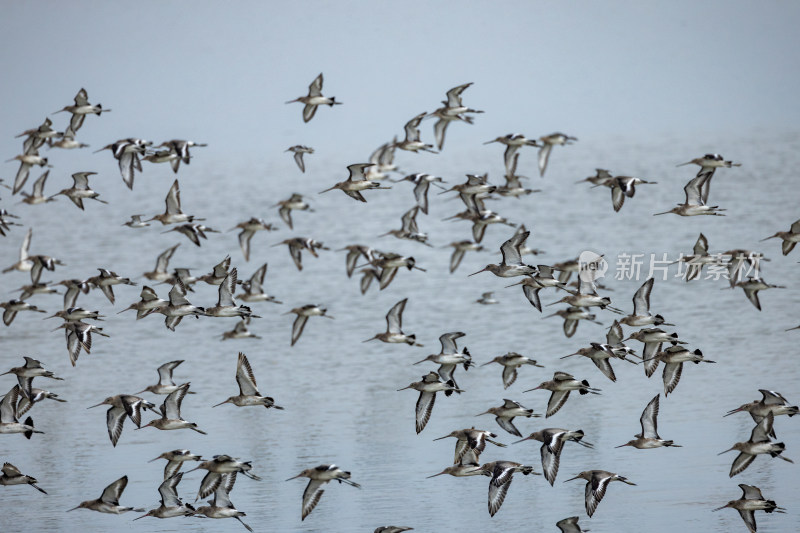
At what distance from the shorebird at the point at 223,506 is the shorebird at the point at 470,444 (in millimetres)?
2861

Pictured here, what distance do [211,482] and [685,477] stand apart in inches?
240

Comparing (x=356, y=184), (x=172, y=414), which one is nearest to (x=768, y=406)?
(x=356, y=184)

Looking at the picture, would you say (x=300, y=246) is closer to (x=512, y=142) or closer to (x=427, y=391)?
(x=512, y=142)

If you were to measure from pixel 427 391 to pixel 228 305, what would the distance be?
3312 millimetres

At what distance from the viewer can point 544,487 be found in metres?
18.8

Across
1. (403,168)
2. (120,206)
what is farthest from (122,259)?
(403,168)

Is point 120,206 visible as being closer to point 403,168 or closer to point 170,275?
point 403,168

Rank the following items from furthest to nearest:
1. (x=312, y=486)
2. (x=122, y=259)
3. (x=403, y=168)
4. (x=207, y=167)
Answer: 1. (x=207, y=167)
2. (x=403, y=168)
3. (x=122, y=259)
4. (x=312, y=486)

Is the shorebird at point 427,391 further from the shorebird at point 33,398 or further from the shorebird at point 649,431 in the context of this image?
the shorebird at point 33,398

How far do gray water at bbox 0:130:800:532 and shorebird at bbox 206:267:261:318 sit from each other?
6.73 ft

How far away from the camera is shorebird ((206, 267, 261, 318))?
20766 mm

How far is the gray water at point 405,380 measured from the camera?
60.1ft

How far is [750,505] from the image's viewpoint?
54.0 ft

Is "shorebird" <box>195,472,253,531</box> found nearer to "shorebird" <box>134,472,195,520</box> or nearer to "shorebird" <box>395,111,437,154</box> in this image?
"shorebird" <box>134,472,195,520</box>
